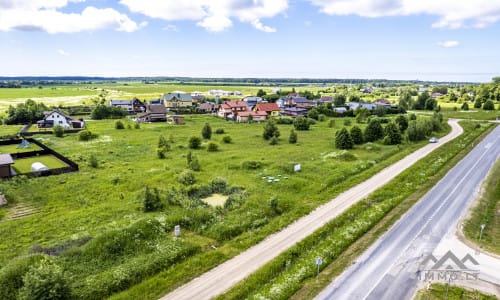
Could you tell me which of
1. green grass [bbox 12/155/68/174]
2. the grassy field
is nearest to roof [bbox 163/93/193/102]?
green grass [bbox 12/155/68/174]

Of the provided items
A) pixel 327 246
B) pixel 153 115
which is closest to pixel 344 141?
pixel 327 246

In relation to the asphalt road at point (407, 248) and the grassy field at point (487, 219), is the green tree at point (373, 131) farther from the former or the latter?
the grassy field at point (487, 219)

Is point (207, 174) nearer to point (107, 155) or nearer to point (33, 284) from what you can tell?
point (107, 155)

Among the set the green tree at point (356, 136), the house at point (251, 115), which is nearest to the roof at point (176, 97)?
the house at point (251, 115)

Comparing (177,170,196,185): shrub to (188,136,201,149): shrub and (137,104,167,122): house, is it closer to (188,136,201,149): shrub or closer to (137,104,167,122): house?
(188,136,201,149): shrub

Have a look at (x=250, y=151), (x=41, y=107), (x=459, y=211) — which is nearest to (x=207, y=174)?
(x=250, y=151)
